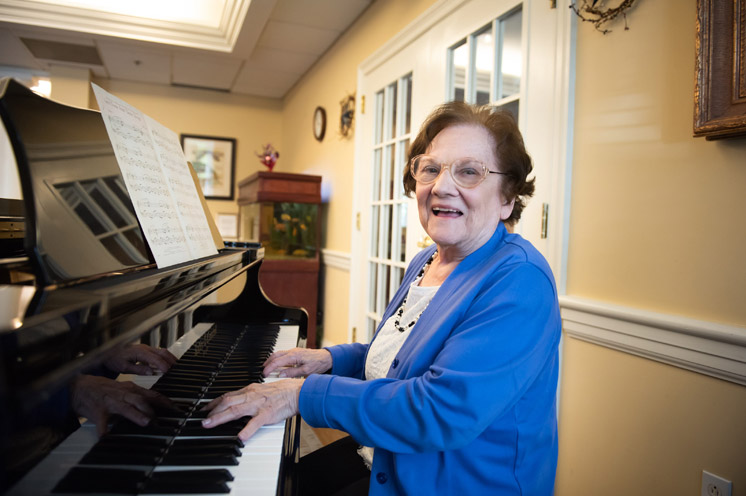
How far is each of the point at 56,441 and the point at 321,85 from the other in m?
4.43

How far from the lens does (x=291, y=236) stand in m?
4.42

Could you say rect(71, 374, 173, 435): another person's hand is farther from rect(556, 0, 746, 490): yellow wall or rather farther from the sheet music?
rect(556, 0, 746, 490): yellow wall

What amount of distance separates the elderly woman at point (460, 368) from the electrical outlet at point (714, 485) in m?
0.46

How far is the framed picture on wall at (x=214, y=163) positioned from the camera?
6152 millimetres

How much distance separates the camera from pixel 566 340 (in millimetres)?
1704

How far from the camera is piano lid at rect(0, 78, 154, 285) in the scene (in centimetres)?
77

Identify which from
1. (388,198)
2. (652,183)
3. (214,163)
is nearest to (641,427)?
(652,183)

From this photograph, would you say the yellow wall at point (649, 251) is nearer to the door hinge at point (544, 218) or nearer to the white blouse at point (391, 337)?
the door hinge at point (544, 218)

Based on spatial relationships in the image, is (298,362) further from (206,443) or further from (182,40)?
(182,40)

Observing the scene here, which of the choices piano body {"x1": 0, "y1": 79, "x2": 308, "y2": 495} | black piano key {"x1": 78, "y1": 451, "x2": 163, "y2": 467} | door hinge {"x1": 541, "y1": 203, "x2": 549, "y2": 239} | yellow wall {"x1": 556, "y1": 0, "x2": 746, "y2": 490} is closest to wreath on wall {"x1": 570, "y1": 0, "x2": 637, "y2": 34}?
yellow wall {"x1": 556, "y1": 0, "x2": 746, "y2": 490}

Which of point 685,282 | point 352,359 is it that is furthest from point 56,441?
point 685,282

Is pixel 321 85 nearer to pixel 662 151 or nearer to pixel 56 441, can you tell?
pixel 662 151

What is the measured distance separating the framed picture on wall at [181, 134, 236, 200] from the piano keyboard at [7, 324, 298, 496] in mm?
5615

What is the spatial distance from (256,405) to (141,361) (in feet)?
0.75
